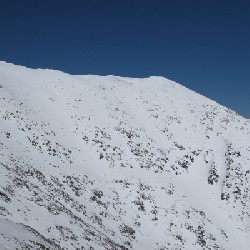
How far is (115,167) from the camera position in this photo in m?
43.3

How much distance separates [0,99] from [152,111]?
27558 millimetres

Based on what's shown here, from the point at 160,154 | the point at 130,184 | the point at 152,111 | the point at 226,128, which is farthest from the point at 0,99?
the point at 226,128

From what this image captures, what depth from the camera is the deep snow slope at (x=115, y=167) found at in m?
25.1

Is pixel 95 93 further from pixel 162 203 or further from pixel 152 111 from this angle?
pixel 162 203

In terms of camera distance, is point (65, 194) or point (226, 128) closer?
point (65, 194)

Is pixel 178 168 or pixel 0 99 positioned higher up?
pixel 178 168

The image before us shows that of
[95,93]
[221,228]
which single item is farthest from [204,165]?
[95,93]

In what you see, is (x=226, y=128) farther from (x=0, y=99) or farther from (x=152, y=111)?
(x=0, y=99)

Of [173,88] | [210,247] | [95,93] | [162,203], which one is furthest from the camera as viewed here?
[173,88]

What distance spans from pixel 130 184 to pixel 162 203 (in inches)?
172

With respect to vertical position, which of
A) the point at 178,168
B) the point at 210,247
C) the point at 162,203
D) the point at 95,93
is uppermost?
the point at 95,93

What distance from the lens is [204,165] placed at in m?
51.5

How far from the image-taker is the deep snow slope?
82.5 feet

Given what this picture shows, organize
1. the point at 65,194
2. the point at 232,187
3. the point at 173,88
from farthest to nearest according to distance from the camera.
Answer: the point at 173,88
the point at 232,187
the point at 65,194
